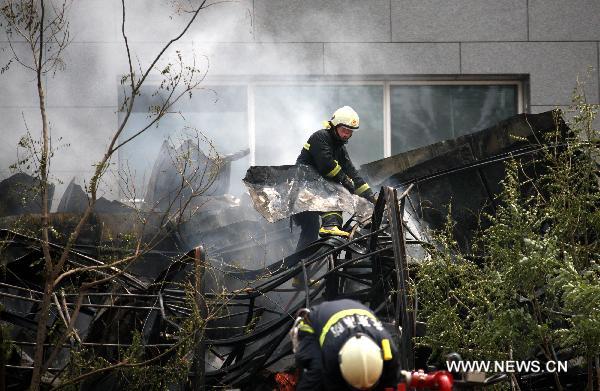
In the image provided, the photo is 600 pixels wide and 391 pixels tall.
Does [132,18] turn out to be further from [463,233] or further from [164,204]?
[463,233]

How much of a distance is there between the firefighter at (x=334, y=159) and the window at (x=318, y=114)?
1.94 meters

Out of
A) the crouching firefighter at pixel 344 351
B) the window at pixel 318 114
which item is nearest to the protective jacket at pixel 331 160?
the window at pixel 318 114

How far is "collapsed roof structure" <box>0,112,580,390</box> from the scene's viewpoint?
830 centimetres

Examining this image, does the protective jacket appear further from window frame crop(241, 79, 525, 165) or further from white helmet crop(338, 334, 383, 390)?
white helmet crop(338, 334, 383, 390)

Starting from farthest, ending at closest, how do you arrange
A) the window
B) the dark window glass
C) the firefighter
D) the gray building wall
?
the dark window glass < the window < the gray building wall < the firefighter

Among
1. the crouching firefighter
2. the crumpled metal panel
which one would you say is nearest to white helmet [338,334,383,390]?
the crouching firefighter

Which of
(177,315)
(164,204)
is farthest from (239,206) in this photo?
(177,315)

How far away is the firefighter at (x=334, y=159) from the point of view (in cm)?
1043

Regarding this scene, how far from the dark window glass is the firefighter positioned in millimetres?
2313

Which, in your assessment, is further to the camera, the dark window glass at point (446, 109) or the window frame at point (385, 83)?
the dark window glass at point (446, 109)

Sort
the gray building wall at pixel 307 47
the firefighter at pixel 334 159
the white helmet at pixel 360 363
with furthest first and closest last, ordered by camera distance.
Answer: the gray building wall at pixel 307 47 < the firefighter at pixel 334 159 < the white helmet at pixel 360 363

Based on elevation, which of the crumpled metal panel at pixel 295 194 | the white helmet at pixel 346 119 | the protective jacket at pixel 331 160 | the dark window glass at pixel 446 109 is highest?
the dark window glass at pixel 446 109

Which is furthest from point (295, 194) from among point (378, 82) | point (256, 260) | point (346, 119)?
point (378, 82)

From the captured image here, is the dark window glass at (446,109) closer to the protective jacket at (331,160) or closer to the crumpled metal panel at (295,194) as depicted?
the protective jacket at (331,160)
